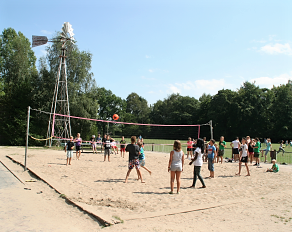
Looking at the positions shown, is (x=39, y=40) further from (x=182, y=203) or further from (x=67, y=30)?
(x=182, y=203)

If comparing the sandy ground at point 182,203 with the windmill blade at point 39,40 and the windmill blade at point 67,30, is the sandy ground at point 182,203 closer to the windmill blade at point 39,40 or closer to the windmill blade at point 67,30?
the windmill blade at point 39,40

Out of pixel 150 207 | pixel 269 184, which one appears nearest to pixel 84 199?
pixel 150 207

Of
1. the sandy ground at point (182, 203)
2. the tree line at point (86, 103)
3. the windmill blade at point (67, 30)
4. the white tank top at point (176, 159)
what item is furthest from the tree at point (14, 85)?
the white tank top at point (176, 159)

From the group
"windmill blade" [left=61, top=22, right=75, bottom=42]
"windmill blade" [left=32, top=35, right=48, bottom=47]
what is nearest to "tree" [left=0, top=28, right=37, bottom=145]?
"windmill blade" [left=61, top=22, right=75, bottom=42]

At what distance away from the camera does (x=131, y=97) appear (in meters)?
85.9

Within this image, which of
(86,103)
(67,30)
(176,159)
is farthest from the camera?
(86,103)

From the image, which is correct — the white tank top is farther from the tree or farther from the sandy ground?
the tree

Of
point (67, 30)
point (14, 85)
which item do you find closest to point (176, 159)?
point (67, 30)

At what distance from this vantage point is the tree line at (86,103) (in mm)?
34094

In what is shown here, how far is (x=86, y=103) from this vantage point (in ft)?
113

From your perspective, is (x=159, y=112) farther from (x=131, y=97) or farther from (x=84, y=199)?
(x=84, y=199)

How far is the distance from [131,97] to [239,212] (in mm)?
80977

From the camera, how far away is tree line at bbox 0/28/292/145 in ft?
112

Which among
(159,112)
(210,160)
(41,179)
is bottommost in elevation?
(41,179)
